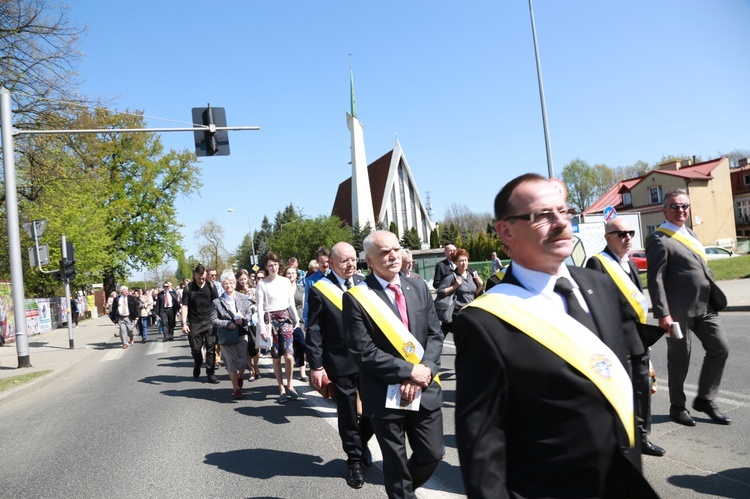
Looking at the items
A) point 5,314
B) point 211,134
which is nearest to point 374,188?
point 5,314

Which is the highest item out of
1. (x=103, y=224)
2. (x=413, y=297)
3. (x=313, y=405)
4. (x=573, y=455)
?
(x=103, y=224)

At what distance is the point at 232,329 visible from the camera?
8.70m

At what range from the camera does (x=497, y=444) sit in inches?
69.8

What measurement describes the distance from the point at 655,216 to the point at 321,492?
54.5 m

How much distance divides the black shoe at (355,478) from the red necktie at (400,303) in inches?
58.6

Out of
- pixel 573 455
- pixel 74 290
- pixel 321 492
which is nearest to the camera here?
pixel 573 455

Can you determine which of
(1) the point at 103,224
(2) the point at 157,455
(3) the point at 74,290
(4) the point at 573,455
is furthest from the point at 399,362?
(3) the point at 74,290

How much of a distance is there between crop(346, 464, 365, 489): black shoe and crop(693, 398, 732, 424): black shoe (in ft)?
10.5

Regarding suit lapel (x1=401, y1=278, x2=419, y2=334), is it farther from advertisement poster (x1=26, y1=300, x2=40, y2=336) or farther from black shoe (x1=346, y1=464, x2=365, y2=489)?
advertisement poster (x1=26, y1=300, x2=40, y2=336)

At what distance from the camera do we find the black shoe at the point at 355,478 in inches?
177

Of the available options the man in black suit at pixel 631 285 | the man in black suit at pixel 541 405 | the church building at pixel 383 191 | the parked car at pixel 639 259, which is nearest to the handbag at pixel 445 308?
the man in black suit at pixel 631 285

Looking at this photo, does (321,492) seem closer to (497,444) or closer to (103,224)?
(497,444)

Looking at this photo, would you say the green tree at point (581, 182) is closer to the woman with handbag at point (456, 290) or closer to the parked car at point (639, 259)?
the parked car at point (639, 259)

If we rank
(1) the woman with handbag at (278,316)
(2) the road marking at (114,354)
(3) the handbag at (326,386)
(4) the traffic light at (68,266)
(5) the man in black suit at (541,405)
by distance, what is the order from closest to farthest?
(5) the man in black suit at (541,405)
(3) the handbag at (326,386)
(1) the woman with handbag at (278,316)
(2) the road marking at (114,354)
(4) the traffic light at (68,266)
